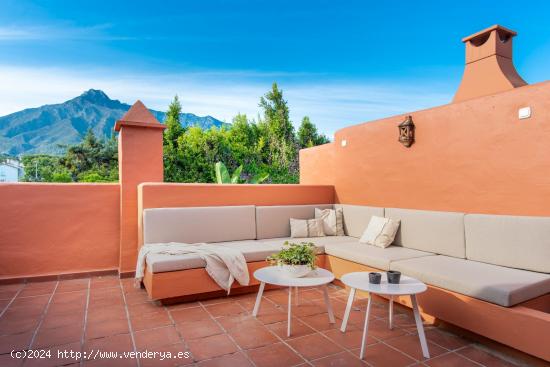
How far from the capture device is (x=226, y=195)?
4848 mm

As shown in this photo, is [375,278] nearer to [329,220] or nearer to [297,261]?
[297,261]

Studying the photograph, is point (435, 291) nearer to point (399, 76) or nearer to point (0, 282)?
point (0, 282)

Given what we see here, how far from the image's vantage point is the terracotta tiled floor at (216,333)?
91.7 inches

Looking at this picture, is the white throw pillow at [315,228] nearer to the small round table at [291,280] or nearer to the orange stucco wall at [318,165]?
the small round table at [291,280]

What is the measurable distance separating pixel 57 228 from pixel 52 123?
4093cm

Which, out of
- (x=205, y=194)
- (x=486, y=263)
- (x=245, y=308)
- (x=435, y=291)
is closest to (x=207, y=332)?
(x=245, y=308)

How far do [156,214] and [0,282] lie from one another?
81.6 inches

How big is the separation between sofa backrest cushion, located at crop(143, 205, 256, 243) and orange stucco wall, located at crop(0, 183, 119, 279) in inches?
40.4

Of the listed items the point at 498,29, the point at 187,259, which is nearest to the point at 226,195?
the point at 187,259

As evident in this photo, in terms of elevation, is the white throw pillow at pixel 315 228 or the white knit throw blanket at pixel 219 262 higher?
the white throw pillow at pixel 315 228

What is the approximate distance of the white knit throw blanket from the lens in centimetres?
360

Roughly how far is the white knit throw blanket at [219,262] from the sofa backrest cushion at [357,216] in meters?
1.78

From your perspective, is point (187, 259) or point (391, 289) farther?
point (187, 259)

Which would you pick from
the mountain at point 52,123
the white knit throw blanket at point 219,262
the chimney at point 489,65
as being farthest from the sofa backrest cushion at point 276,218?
the mountain at point 52,123
